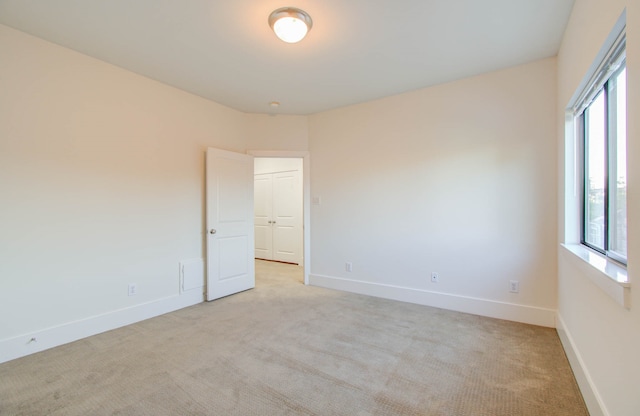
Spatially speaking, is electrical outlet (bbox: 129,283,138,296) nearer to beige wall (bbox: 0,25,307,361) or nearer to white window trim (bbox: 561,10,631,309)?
beige wall (bbox: 0,25,307,361)

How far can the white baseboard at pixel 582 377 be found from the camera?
151 cm

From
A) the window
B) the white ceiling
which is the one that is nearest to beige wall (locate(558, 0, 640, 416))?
the window

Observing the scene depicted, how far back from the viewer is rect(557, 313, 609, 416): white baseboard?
151cm

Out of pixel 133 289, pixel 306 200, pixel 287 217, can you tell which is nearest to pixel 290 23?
pixel 306 200

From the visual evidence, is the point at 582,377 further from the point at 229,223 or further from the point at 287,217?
the point at 287,217

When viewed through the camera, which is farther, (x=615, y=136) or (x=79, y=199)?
(x=79, y=199)

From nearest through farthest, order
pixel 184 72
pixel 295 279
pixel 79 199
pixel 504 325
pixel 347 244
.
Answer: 1. pixel 79 199
2. pixel 504 325
3. pixel 184 72
4. pixel 347 244
5. pixel 295 279

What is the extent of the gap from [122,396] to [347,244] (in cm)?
294

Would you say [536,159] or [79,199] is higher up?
[536,159]

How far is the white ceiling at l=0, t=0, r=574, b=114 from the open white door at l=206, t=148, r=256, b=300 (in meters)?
1.05

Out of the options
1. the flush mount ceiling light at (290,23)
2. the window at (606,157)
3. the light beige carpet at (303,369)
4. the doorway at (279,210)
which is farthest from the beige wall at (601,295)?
the doorway at (279,210)

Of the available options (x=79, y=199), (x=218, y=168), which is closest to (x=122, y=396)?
(x=79, y=199)

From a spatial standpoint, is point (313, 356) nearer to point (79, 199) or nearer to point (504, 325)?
point (504, 325)

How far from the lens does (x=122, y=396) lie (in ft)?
5.97
